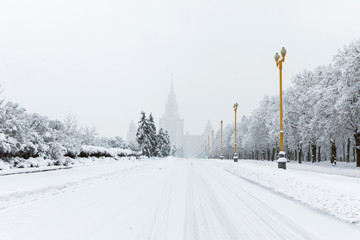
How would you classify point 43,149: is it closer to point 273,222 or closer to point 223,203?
point 223,203

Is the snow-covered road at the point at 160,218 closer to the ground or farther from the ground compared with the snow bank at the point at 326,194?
closer to the ground

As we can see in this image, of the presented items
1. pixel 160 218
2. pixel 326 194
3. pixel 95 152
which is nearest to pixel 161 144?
pixel 95 152

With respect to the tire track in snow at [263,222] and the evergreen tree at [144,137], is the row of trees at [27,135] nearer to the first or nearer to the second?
the tire track in snow at [263,222]

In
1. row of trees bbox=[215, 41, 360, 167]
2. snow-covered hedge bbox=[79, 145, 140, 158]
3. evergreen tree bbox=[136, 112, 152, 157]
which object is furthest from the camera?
evergreen tree bbox=[136, 112, 152, 157]

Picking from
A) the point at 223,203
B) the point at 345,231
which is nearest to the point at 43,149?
the point at 223,203

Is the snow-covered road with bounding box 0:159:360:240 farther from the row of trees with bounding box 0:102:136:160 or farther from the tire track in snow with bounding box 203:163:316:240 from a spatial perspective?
the row of trees with bounding box 0:102:136:160

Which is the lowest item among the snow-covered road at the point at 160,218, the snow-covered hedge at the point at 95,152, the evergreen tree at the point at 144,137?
the snow-covered road at the point at 160,218

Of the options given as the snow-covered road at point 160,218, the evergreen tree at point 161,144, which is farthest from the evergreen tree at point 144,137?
the snow-covered road at point 160,218

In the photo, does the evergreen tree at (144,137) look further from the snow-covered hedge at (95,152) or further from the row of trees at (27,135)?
the row of trees at (27,135)

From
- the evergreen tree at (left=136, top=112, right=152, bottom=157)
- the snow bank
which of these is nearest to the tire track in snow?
the snow bank

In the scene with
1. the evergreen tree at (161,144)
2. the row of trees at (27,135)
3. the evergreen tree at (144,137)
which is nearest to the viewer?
the row of trees at (27,135)

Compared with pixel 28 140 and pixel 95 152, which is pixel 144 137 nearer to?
pixel 95 152

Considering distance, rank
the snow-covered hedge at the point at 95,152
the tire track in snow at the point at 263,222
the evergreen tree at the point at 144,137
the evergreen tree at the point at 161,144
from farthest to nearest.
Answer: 1. the evergreen tree at the point at 161,144
2. the evergreen tree at the point at 144,137
3. the snow-covered hedge at the point at 95,152
4. the tire track in snow at the point at 263,222

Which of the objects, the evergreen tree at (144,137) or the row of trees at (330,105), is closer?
the row of trees at (330,105)
